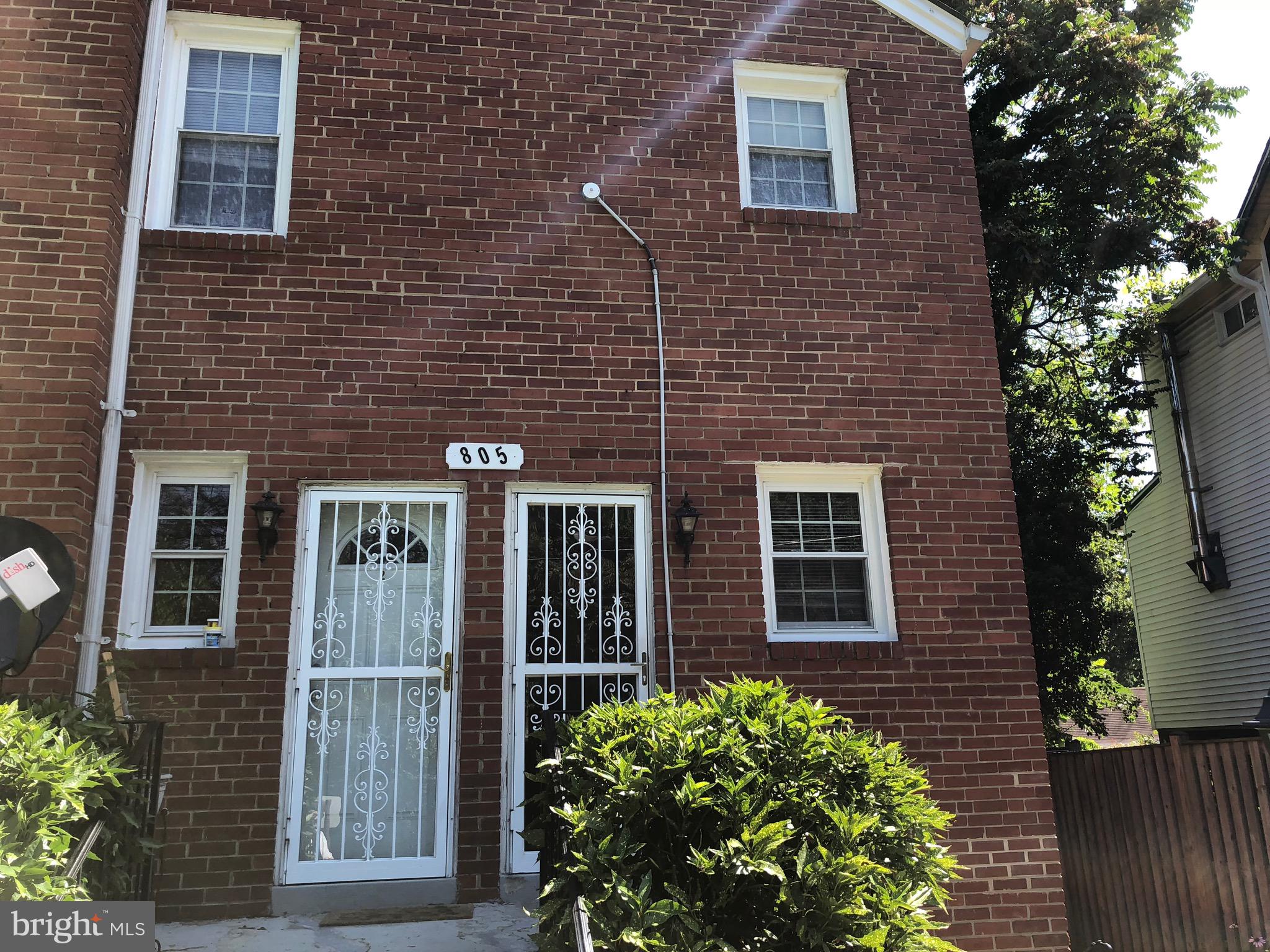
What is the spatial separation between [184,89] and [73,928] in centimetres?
548

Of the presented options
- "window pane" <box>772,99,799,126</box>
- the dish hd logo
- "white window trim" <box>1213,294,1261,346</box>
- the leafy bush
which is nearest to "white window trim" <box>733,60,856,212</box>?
"window pane" <box>772,99,799,126</box>

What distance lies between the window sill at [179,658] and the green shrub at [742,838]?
245cm

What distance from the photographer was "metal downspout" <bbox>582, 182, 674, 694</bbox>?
608 cm

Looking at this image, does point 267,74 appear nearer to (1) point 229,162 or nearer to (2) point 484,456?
(1) point 229,162

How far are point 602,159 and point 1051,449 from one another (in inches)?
314

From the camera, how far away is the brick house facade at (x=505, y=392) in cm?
562

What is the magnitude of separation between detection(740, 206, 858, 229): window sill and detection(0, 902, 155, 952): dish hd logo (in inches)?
216

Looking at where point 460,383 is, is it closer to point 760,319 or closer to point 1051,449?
point 760,319

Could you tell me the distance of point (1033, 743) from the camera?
6.32m

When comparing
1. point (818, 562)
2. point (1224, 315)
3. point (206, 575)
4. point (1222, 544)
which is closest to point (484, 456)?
point (206, 575)

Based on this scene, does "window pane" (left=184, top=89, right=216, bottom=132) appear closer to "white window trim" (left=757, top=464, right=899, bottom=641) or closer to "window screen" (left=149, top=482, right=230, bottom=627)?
"window screen" (left=149, top=482, right=230, bottom=627)

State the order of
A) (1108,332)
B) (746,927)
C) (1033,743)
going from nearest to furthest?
(746,927) < (1033,743) < (1108,332)

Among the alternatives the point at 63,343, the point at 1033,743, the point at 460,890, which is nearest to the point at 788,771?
the point at 460,890

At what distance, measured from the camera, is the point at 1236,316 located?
37.8 ft
